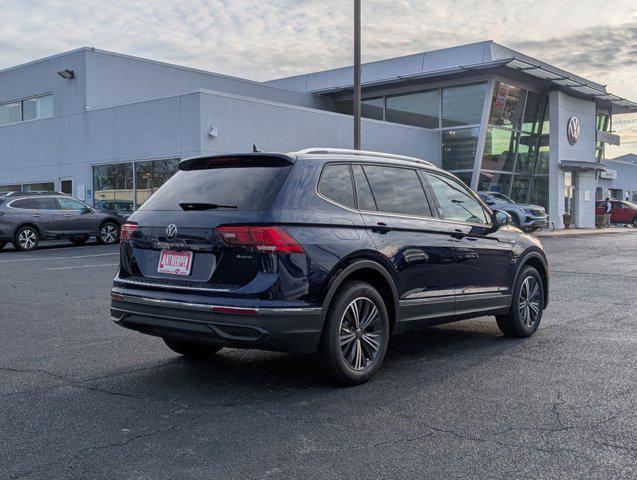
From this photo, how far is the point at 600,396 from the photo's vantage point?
498cm

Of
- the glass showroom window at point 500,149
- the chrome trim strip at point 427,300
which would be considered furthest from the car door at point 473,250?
the glass showroom window at point 500,149

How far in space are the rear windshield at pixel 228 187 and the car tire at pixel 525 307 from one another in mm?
3155

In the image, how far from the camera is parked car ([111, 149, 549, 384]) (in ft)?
15.5

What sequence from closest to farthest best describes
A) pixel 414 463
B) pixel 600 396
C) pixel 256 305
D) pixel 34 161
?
pixel 414 463 < pixel 256 305 < pixel 600 396 < pixel 34 161

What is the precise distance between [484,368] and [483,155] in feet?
91.2

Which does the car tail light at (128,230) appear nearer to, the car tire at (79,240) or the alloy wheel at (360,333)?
the alloy wheel at (360,333)

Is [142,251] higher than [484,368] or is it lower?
higher

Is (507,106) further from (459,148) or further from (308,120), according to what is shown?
(308,120)

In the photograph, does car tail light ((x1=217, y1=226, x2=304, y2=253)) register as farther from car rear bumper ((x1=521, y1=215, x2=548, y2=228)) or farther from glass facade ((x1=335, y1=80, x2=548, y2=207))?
glass facade ((x1=335, y1=80, x2=548, y2=207))

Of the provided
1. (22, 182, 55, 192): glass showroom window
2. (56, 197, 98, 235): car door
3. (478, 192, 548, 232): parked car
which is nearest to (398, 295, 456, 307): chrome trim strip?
(56, 197, 98, 235): car door

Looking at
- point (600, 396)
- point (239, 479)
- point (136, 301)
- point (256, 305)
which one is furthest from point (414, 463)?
point (136, 301)

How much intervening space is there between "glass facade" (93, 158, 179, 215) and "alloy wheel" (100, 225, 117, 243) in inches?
96.9

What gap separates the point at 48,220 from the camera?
2006 cm

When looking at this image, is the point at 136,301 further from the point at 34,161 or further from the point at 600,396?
the point at 34,161
